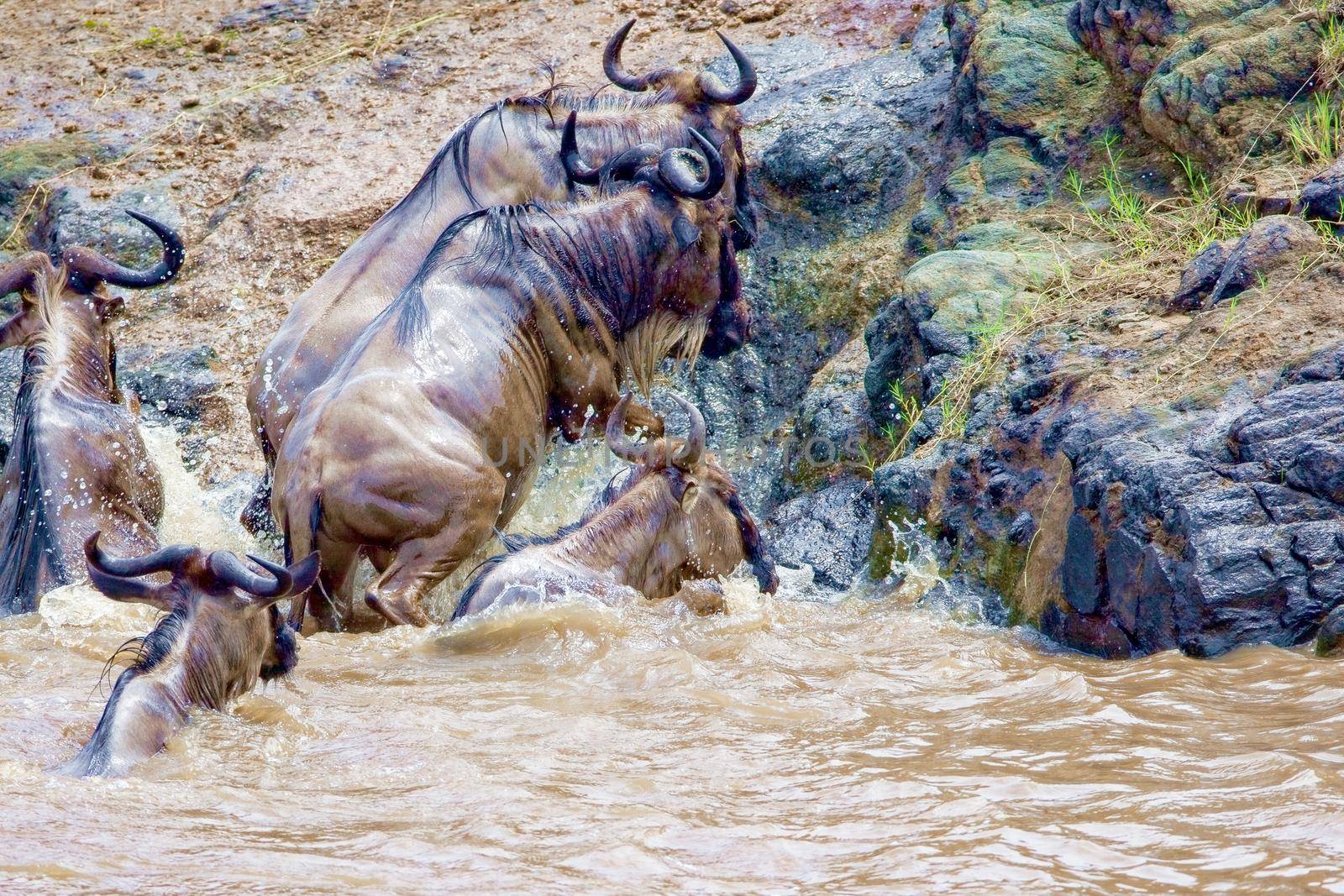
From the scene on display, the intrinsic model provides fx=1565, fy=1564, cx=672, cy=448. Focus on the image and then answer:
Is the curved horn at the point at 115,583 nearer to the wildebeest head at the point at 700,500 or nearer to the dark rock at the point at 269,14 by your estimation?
the wildebeest head at the point at 700,500

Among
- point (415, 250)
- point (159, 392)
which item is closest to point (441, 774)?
point (415, 250)

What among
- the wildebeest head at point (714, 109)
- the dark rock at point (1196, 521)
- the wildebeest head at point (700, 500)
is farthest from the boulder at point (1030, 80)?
the wildebeest head at point (700, 500)

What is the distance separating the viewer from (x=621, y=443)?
6559 mm

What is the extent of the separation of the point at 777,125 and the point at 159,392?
13.8ft

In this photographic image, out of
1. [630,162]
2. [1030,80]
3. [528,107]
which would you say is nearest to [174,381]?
[528,107]

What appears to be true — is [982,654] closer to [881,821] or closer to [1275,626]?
[1275,626]

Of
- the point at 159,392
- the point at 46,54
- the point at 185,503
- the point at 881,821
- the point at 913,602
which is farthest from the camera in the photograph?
the point at 46,54

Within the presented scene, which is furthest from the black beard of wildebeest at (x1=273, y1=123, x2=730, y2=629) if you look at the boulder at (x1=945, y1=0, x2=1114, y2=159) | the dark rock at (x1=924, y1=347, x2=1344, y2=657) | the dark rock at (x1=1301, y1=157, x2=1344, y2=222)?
the dark rock at (x1=1301, y1=157, x2=1344, y2=222)

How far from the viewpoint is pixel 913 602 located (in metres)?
6.38

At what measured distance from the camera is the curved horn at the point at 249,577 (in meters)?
4.46

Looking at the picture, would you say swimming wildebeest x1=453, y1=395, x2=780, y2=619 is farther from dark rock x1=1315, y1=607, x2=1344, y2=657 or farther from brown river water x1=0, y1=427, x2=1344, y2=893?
dark rock x1=1315, y1=607, x2=1344, y2=657

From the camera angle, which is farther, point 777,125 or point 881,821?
point 777,125

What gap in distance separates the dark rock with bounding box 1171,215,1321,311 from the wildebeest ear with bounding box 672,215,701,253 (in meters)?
2.37

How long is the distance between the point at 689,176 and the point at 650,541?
7.19 ft
